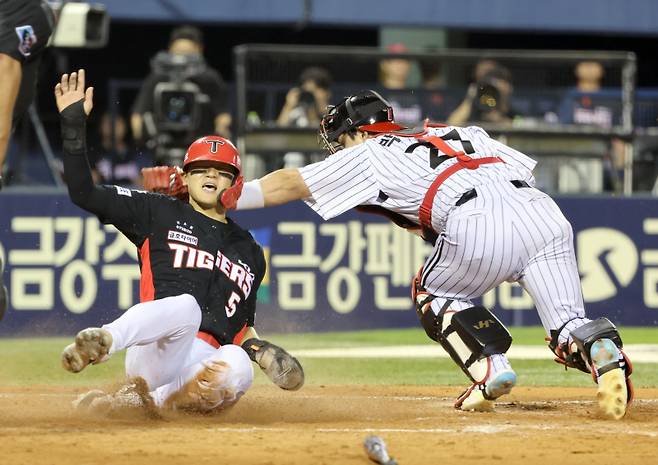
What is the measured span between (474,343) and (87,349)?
2065 mm

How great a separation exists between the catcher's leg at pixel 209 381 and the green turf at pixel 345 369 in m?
2.58

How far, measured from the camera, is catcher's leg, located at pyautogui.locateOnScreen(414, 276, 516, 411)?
248 inches

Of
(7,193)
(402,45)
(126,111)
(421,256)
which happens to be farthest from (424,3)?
(7,193)

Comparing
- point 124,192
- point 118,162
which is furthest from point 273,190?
point 118,162

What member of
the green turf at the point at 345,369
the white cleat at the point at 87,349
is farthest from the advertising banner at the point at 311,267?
the white cleat at the point at 87,349

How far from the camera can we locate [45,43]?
7473mm

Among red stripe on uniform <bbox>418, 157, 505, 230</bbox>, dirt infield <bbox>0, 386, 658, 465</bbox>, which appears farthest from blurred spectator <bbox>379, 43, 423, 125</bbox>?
red stripe on uniform <bbox>418, 157, 505, 230</bbox>

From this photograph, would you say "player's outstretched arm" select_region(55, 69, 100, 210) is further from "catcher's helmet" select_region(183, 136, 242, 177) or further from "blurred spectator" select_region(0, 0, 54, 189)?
"blurred spectator" select_region(0, 0, 54, 189)

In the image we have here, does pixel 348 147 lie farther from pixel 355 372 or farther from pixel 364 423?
pixel 355 372

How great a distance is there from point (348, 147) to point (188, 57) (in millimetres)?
6923

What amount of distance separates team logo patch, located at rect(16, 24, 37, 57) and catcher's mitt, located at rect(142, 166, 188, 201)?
1391 mm

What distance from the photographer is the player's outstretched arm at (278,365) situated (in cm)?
599

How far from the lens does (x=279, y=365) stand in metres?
6.00

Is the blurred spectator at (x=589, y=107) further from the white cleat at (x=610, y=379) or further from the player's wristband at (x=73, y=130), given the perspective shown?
the player's wristband at (x=73, y=130)
